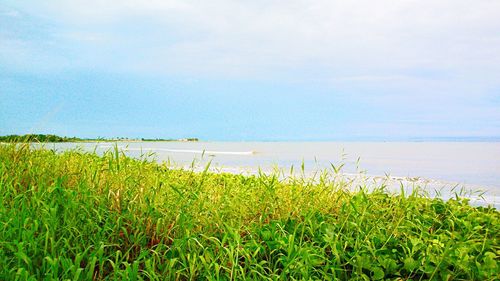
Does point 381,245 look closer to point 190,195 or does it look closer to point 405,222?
point 405,222

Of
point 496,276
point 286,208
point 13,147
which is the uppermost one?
point 13,147

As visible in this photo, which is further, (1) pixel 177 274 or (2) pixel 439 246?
(2) pixel 439 246

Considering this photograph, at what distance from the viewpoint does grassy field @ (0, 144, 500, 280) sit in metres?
2.58

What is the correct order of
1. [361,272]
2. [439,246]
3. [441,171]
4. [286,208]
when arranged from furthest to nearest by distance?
[441,171], [286,208], [439,246], [361,272]

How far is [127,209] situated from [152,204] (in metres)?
0.23

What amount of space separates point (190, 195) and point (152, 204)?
51 cm

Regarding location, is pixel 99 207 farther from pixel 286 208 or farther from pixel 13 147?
pixel 13 147

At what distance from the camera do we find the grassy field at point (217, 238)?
258 centimetres

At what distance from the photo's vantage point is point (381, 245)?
10.2 feet

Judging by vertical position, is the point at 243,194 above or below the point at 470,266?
above

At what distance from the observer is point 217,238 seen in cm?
282

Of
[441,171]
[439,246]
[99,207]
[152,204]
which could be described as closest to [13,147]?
[99,207]

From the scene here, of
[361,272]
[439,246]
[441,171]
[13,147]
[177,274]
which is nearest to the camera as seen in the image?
[177,274]

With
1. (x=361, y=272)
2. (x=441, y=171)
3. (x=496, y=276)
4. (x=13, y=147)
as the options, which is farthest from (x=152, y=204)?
(x=441, y=171)
